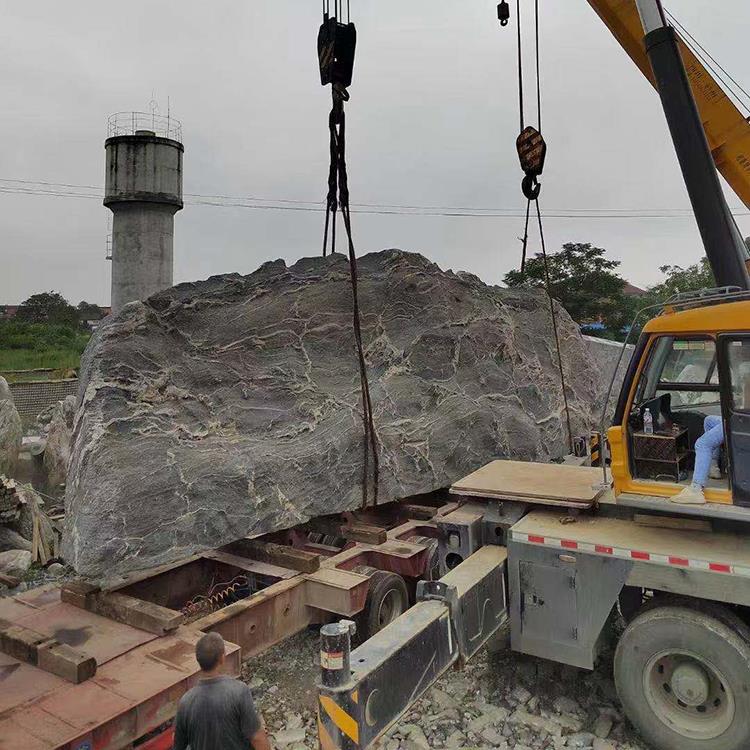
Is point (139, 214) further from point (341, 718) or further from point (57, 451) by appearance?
point (341, 718)

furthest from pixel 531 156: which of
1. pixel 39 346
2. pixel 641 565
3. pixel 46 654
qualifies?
pixel 39 346

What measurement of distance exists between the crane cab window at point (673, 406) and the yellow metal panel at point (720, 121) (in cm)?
265

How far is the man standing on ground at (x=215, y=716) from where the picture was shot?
262cm

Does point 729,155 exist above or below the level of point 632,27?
below

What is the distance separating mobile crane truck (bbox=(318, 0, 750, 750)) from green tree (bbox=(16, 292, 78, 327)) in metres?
36.8

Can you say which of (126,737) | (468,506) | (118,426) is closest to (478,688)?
(468,506)

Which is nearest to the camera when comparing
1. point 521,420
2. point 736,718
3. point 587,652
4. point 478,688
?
point 736,718

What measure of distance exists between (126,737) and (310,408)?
318 centimetres

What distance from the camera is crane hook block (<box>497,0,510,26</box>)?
696cm

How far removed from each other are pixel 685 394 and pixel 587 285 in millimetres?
21004

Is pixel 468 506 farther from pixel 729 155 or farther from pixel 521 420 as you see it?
pixel 729 155

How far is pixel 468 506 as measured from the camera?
480cm

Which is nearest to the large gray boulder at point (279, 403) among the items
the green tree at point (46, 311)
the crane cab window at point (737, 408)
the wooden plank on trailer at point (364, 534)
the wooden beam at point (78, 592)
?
the wooden beam at point (78, 592)

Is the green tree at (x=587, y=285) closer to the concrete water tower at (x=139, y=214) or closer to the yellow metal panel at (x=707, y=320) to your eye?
the concrete water tower at (x=139, y=214)
